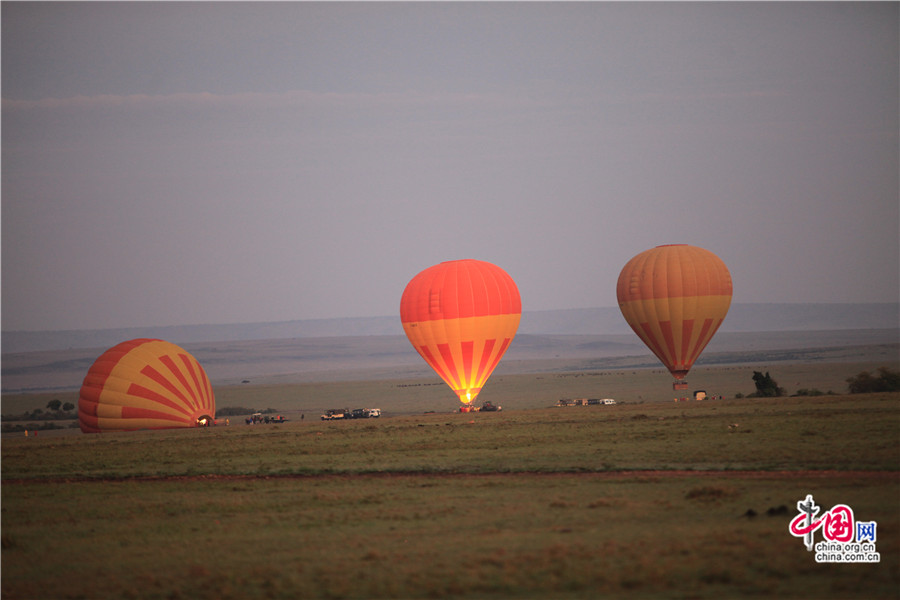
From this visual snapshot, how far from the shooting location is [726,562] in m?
15.2

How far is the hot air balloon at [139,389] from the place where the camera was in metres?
47.9

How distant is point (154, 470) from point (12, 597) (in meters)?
17.2

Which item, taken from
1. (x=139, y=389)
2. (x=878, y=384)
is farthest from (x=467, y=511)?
(x=878, y=384)

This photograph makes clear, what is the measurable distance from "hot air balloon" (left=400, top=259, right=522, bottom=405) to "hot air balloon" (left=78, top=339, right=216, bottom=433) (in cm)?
1384

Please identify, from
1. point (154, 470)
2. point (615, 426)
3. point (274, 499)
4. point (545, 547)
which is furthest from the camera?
point (615, 426)

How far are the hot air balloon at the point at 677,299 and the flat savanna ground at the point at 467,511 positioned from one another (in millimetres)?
13879

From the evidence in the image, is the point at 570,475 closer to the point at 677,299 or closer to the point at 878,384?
the point at 677,299

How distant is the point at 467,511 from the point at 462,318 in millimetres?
34063

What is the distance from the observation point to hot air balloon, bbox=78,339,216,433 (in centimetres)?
4788

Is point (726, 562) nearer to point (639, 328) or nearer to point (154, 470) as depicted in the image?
point (154, 470)

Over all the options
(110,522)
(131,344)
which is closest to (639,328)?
(131,344)

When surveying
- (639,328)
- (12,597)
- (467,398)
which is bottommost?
(12,597)

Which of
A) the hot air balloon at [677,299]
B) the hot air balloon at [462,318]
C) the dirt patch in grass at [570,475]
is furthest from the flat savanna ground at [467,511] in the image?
the hot air balloon at [677,299]

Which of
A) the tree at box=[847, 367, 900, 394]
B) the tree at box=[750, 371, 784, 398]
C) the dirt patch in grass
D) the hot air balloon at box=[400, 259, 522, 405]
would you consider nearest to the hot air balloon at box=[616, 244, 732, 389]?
the tree at box=[750, 371, 784, 398]
